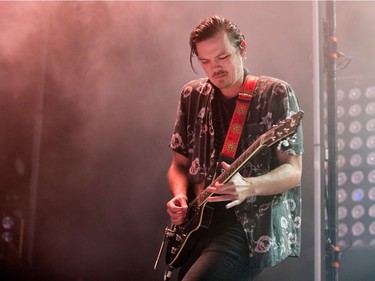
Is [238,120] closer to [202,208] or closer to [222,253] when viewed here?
[202,208]

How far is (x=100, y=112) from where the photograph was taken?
393 centimetres

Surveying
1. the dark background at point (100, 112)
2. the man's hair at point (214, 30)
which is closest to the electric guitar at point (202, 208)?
the man's hair at point (214, 30)

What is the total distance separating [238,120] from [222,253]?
0.67m

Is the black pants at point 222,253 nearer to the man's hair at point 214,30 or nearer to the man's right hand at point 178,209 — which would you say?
the man's right hand at point 178,209

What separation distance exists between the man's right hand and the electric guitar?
0.02 meters

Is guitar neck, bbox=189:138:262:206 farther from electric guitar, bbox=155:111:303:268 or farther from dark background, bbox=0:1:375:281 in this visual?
dark background, bbox=0:1:375:281

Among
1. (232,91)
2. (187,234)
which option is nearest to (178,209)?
(187,234)

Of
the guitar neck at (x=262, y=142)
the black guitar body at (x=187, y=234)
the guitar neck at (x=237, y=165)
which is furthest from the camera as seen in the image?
the black guitar body at (x=187, y=234)

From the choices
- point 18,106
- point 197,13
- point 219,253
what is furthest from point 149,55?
point 219,253

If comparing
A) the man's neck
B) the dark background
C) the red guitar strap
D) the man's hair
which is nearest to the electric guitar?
the red guitar strap

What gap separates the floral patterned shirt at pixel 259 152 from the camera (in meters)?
2.03

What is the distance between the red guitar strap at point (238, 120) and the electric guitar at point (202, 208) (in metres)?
0.15

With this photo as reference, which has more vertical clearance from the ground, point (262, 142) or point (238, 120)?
point (238, 120)

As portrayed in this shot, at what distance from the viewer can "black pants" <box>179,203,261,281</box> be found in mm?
1915
